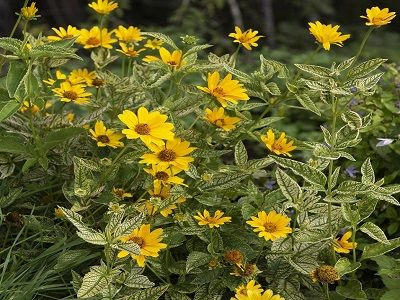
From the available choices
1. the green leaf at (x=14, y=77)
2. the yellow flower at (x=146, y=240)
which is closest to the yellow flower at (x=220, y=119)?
the yellow flower at (x=146, y=240)

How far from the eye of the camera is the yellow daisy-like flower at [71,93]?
1.98 m

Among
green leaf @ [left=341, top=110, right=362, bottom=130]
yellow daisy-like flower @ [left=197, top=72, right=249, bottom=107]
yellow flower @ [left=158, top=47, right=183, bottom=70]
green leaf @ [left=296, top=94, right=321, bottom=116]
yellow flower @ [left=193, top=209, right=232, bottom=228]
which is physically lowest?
yellow flower @ [left=193, top=209, right=232, bottom=228]

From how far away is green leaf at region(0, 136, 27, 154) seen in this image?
1.89 metres

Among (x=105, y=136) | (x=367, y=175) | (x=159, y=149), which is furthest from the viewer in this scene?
(x=105, y=136)

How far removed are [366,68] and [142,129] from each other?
576mm

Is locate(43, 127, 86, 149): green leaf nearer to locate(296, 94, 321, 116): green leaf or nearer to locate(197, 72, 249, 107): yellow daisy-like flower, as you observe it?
locate(197, 72, 249, 107): yellow daisy-like flower

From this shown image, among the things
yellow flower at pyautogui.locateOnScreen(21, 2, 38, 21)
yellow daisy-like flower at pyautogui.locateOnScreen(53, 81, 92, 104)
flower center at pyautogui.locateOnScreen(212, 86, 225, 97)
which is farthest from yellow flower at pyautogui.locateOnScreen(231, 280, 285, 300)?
yellow flower at pyautogui.locateOnScreen(21, 2, 38, 21)

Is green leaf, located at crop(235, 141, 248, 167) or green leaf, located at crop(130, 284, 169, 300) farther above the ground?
green leaf, located at crop(235, 141, 248, 167)

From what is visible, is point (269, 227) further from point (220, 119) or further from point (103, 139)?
point (103, 139)

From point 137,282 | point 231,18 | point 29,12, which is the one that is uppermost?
point 29,12

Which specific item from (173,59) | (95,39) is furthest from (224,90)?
(95,39)

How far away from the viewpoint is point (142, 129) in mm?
1662

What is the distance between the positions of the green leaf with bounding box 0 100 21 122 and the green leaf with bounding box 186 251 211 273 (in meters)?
0.54

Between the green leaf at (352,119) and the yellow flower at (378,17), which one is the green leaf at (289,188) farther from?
the yellow flower at (378,17)
